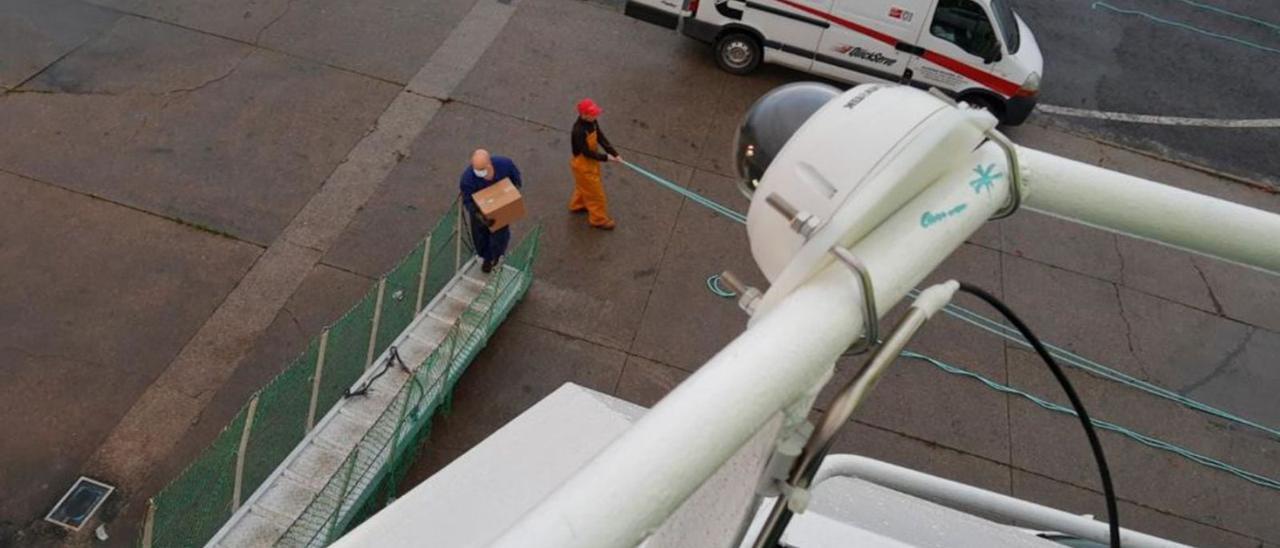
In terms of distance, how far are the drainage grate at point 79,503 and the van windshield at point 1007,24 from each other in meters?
9.99

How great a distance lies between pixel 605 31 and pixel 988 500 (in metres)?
9.04

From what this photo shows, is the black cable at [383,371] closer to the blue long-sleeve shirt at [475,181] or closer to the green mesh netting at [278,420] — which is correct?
the green mesh netting at [278,420]

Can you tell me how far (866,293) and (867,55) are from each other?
974cm

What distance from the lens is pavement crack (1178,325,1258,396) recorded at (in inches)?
329

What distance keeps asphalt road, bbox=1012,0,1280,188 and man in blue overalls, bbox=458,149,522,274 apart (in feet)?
25.7

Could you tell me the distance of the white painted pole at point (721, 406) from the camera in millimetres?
1114

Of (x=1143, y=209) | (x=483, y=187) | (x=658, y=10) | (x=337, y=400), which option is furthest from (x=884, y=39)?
(x=1143, y=209)

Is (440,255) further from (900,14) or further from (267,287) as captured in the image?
(900,14)

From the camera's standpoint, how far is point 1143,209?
180cm

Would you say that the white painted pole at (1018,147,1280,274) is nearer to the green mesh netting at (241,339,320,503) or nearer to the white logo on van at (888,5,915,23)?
the green mesh netting at (241,339,320,503)

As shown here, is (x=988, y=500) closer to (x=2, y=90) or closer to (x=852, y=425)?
(x=852, y=425)

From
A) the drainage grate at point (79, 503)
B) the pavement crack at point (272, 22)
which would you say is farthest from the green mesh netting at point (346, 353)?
the pavement crack at point (272, 22)

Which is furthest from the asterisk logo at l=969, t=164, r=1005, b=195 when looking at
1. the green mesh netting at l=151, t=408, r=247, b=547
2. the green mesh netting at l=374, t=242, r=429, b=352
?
the green mesh netting at l=374, t=242, r=429, b=352

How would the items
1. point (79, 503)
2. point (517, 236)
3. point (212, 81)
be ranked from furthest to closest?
1. point (212, 81)
2. point (517, 236)
3. point (79, 503)
